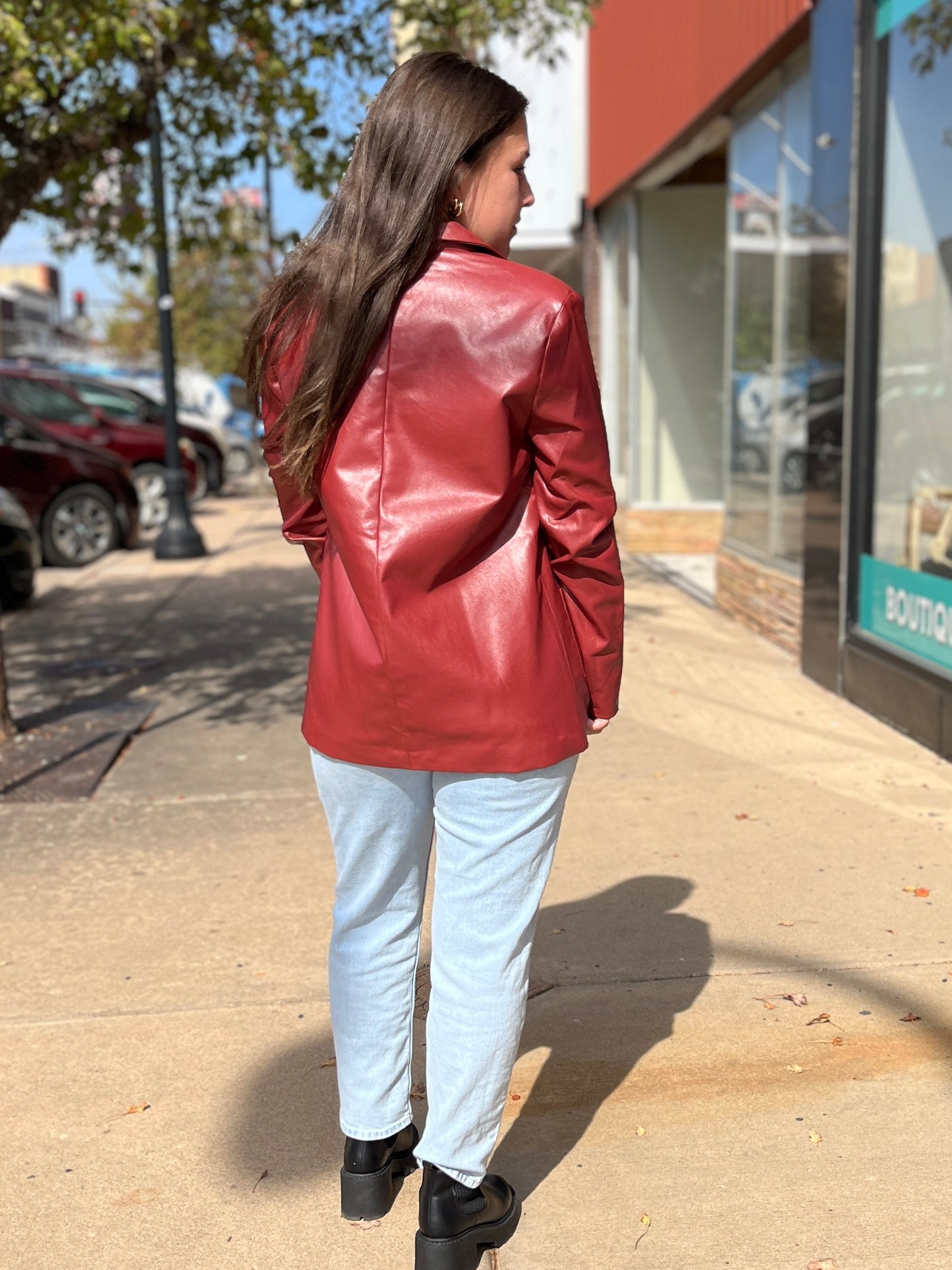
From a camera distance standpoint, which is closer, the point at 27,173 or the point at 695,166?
the point at 27,173

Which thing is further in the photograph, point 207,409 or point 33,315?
point 33,315

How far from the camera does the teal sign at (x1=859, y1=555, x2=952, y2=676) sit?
6027 mm

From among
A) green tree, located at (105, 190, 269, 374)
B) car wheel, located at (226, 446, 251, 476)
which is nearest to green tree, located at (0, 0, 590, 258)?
car wheel, located at (226, 446, 251, 476)

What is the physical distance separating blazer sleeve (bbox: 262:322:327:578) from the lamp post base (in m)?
11.6

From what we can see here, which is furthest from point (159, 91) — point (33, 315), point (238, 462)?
point (33, 315)

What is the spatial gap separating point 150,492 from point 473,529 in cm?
1607

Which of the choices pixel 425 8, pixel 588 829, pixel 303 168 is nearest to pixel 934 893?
pixel 588 829

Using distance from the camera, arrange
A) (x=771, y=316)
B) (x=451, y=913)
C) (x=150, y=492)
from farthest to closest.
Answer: (x=150, y=492)
(x=771, y=316)
(x=451, y=913)

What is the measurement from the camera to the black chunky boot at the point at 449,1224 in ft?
8.10

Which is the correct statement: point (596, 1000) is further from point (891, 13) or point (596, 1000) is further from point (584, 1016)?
point (891, 13)

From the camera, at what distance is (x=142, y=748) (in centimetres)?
639

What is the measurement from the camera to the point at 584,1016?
140 inches

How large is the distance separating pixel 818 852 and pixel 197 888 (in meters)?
2.02

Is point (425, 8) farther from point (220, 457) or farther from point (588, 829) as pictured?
point (220, 457)
